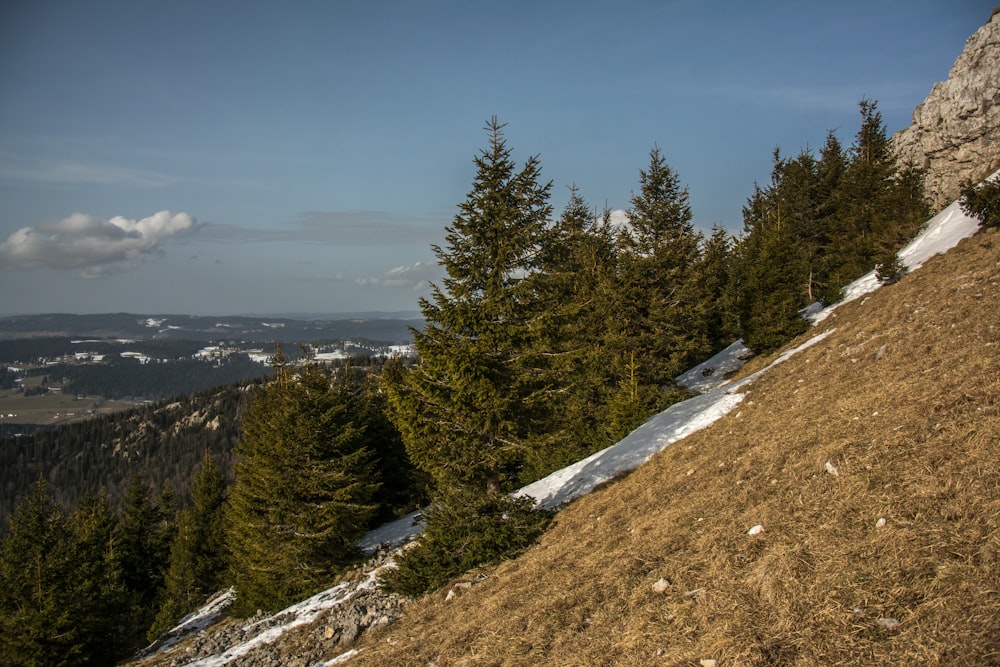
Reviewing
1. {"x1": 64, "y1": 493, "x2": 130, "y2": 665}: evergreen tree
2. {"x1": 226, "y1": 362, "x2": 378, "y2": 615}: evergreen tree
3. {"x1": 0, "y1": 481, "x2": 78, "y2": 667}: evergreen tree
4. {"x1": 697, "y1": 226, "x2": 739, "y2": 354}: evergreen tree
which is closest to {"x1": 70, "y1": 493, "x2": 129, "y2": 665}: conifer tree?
{"x1": 64, "y1": 493, "x2": 130, "y2": 665}: evergreen tree

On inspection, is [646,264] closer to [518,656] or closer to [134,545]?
[518,656]

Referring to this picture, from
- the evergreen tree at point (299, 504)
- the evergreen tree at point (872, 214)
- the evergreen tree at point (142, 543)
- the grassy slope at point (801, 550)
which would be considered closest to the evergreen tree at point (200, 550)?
the evergreen tree at point (142, 543)

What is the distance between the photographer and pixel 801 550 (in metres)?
5.63

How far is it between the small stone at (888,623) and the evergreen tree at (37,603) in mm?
24027

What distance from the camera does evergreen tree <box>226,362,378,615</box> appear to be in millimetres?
16767

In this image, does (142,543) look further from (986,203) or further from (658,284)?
(986,203)

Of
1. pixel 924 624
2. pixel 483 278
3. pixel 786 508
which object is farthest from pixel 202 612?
pixel 924 624

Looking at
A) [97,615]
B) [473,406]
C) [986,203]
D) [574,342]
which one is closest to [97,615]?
[97,615]

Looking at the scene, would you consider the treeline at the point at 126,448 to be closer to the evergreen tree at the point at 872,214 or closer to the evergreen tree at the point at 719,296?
the evergreen tree at the point at 719,296

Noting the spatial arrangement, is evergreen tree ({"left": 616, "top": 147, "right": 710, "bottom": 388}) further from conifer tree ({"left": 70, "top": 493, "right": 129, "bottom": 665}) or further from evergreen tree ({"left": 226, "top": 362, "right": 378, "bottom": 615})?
conifer tree ({"left": 70, "top": 493, "right": 129, "bottom": 665})

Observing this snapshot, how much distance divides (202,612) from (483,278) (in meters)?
24.1

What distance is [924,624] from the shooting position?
3.94 meters

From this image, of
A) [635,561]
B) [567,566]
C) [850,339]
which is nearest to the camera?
[635,561]

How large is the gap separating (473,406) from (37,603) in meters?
19.0
